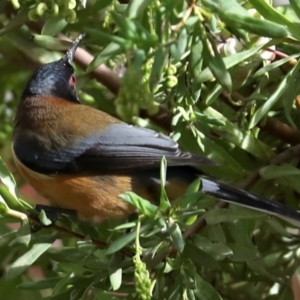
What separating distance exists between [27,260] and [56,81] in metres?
0.36

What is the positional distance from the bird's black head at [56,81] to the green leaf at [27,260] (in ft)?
0.99

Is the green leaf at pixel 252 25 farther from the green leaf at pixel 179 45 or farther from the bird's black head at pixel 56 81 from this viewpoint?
the bird's black head at pixel 56 81

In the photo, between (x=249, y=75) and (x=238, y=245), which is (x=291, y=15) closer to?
(x=249, y=75)

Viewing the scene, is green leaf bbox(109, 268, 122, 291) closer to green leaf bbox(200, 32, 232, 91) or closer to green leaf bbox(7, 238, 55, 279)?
green leaf bbox(7, 238, 55, 279)

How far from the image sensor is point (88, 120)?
2.94ft

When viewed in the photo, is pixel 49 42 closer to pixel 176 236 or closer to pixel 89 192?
pixel 89 192

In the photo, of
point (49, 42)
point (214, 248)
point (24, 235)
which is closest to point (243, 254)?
point (214, 248)

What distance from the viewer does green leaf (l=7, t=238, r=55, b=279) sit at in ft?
2.28

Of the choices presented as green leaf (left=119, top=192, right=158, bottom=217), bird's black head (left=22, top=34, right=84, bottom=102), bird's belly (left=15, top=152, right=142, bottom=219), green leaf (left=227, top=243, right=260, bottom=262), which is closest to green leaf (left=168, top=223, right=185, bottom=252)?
green leaf (left=119, top=192, right=158, bottom=217)

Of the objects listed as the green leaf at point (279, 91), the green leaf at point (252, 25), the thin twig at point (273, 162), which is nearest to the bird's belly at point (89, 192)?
the thin twig at point (273, 162)

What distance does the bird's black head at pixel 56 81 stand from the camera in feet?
3.07

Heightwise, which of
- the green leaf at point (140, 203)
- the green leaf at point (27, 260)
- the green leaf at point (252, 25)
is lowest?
the green leaf at point (27, 260)

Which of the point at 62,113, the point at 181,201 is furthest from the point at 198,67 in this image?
the point at 62,113

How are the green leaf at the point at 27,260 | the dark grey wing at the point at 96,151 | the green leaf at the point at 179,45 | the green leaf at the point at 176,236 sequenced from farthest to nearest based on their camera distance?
the dark grey wing at the point at 96,151 → the green leaf at the point at 27,260 → the green leaf at the point at 176,236 → the green leaf at the point at 179,45
